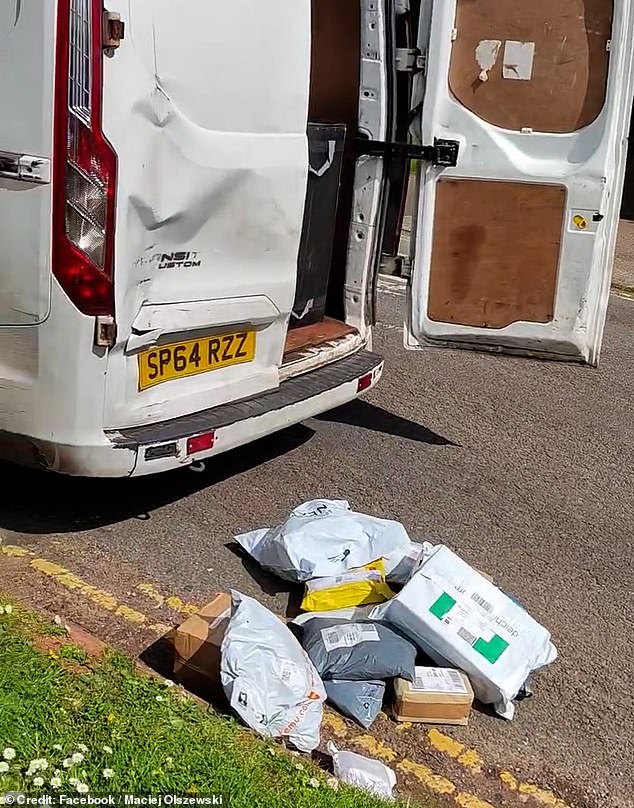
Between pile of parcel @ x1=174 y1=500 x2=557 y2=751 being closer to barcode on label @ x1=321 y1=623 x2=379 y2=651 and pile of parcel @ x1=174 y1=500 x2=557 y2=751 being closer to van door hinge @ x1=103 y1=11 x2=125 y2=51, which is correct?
barcode on label @ x1=321 y1=623 x2=379 y2=651

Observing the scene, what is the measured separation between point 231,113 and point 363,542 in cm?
163

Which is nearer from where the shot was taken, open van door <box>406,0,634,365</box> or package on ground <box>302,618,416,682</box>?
package on ground <box>302,618,416,682</box>

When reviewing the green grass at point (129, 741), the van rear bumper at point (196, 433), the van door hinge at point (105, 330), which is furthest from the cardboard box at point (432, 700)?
the van door hinge at point (105, 330)

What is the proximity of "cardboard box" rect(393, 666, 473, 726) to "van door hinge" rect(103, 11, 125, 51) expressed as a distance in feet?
7.03

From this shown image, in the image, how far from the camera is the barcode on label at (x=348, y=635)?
121 inches

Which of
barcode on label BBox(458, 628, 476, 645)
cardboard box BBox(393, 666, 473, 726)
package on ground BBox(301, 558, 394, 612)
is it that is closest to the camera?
cardboard box BBox(393, 666, 473, 726)

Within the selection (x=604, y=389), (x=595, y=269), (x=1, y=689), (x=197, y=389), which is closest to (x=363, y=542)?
(x=197, y=389)

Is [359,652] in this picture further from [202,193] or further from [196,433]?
[202,193]

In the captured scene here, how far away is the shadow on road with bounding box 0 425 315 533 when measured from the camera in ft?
13.0

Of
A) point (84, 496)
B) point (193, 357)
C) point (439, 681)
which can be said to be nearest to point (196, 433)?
point (193, 357)

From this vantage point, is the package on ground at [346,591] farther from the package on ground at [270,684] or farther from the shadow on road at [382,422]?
the shadow on road at [382,422]

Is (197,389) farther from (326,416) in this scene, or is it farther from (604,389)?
(604,389)

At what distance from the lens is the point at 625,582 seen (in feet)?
13.0

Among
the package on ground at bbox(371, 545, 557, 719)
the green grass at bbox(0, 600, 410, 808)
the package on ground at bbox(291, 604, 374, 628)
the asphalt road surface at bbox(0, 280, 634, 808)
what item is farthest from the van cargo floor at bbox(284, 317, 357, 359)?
the green grass at bbox(0, 600, 410, 808)
